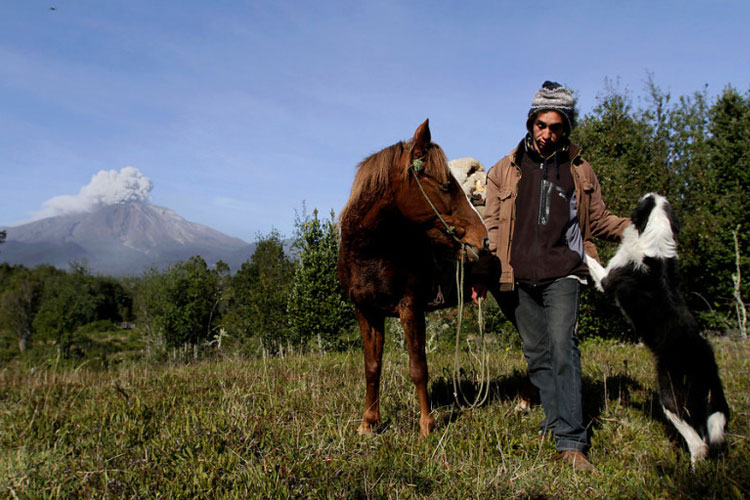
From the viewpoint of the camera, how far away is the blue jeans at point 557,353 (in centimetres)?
345

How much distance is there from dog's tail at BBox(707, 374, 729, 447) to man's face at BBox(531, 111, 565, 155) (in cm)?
201

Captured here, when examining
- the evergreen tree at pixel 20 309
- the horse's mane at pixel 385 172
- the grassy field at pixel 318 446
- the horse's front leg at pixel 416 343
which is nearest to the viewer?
the grassy field at pixel 318 446

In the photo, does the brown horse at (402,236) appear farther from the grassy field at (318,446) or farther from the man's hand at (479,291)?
the grassy field at (318,446)

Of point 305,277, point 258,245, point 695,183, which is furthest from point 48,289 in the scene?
point 695,183

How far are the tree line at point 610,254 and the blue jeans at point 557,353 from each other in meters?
2.13

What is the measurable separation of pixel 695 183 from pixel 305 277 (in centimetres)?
2146

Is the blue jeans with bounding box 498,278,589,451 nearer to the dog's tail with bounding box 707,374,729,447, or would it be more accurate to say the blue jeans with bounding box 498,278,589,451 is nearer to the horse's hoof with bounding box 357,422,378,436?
the dog's tail with bounding box 707,374,729,447

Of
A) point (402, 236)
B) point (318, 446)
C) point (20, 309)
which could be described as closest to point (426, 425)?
point (318, 446)

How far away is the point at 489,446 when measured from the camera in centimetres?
353

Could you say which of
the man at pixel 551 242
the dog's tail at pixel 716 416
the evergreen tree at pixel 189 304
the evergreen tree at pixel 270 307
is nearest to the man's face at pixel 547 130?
the man at pixel 551 242

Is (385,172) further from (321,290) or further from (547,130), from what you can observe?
(321,290)

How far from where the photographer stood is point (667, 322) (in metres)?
3.16

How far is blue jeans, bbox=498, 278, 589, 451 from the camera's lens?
345 centimetres

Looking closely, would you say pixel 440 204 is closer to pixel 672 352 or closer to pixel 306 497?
pixel 672 352
